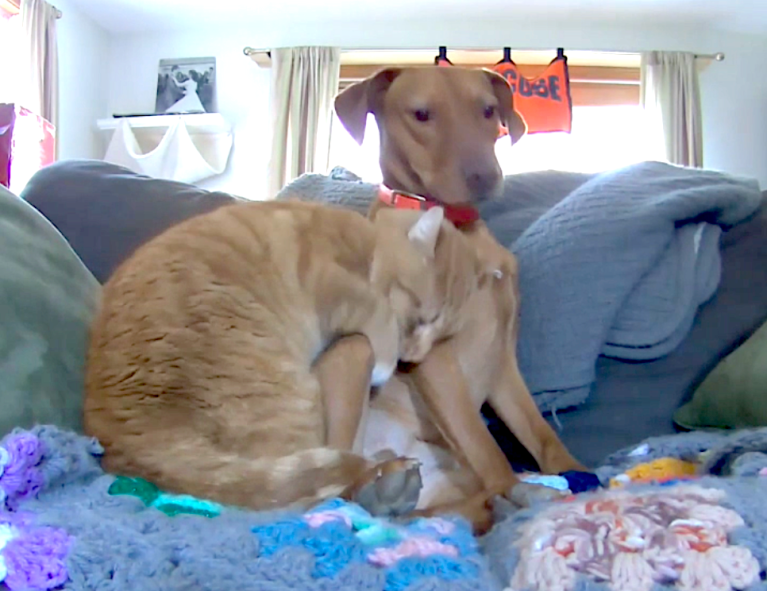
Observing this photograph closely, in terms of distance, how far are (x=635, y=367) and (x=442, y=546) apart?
2.64 feet

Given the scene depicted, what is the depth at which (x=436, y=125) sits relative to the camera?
1.54 m

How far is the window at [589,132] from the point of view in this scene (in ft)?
13.8

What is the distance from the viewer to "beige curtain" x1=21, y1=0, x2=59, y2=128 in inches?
145

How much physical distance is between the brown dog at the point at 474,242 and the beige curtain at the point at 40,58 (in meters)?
2.67

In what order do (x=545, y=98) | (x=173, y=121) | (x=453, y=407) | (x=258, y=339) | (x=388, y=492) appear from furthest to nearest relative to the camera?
1. (x=173, y=121)
2. (x=545, y=98)
3. (x=453, y=407)
4. (x=258, y=339)
5. (x=388, y=492)

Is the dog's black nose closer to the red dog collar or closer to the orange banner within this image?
the red dog collar

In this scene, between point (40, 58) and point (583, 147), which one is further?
point (583, 147)

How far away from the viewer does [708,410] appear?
1.17 m

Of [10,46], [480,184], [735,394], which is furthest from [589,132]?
[735,394]

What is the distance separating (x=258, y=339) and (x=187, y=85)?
153 inches

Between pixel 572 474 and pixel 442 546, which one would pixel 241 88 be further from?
pixel 442 546

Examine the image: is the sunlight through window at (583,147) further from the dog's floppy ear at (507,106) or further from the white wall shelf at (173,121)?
the dog's floppy ear at (507,106)

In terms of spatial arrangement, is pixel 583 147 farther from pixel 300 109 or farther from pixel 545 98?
pixel 300 109

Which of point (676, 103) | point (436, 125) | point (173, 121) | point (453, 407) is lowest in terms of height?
point (453, 407)
